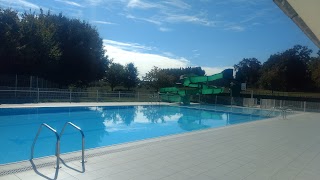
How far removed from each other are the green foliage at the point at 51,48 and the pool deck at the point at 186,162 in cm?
1638

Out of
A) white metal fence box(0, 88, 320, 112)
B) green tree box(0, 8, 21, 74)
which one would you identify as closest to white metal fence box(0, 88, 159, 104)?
white metal fence box(0, 88, 320, 112)

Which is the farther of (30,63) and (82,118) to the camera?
(30,63)

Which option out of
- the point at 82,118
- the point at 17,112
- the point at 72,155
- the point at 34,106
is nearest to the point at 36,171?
the point at 72,155

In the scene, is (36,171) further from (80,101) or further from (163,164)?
(80,101)

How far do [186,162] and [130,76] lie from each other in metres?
30.2

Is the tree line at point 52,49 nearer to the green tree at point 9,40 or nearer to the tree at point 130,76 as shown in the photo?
the green tree at point 9,40

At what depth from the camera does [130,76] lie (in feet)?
115

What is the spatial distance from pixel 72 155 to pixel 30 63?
1734cm

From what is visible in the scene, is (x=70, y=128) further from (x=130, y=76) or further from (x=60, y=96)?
(x=130, y=76)

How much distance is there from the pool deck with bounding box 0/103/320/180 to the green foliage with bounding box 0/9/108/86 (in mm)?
16383

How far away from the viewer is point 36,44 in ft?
67.5

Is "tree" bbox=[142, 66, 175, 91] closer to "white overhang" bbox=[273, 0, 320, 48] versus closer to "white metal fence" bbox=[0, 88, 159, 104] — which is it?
"white metal fence" bbox=[0, 88, 159, 104]

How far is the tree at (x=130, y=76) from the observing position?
3462 centimetres

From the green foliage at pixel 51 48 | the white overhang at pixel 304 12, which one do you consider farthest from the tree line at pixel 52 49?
the white overhang at pixel 304 12
